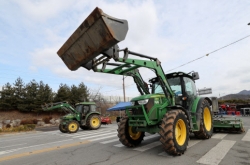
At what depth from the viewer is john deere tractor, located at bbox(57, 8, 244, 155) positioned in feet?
14.3

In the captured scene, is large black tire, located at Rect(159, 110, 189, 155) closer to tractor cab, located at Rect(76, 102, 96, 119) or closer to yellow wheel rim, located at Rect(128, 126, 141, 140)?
yellow wheel rim, located at Rect(128, 126, 141, 140)

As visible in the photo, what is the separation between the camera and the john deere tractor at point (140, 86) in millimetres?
4355

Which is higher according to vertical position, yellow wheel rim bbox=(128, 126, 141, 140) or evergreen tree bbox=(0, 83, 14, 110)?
evergreen tree bbox=(0, 83, 14, 110)

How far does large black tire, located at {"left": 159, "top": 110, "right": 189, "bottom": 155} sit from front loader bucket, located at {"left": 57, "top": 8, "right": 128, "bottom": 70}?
2.69 metres

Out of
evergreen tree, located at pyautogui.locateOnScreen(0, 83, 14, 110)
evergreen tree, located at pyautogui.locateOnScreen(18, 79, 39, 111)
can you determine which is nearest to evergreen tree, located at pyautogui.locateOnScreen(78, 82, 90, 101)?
evergreen tree, located at pyautogui.locateOnScreen(18, 79, 39, 111)

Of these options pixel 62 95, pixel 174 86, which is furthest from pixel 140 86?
pixel 62 95

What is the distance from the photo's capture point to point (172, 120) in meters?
5.25

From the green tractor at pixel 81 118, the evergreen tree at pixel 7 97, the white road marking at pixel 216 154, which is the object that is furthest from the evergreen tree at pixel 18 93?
the white road marking at pixel 216 154

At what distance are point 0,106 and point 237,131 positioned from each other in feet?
120

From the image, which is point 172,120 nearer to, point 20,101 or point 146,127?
point 146,127

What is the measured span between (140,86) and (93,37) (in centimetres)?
350

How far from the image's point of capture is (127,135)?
6.51m

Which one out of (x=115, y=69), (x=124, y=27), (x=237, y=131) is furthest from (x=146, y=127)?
(x=237, y=131)

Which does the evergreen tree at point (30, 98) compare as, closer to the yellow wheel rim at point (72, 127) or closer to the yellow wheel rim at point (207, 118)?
the yellow wheel rim at point (72, 127)
